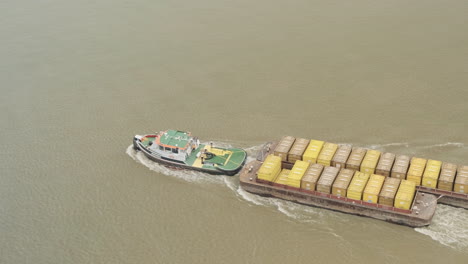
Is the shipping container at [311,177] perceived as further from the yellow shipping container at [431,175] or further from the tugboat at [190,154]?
the yellow shipping container at [431,175]

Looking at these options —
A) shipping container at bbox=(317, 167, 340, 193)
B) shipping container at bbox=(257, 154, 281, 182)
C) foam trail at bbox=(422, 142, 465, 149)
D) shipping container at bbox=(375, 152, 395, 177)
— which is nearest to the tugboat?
shipping container at bbox=(257, 154, 281, 182)

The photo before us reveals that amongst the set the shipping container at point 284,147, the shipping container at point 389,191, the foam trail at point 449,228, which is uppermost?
the shipping container at point 284,147

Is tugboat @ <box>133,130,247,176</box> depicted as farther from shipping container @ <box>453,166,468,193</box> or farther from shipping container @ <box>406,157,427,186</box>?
shipping container @ <box>453,166,468,193</box>

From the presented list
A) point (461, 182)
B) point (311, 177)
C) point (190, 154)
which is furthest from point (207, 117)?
point (461, 182)

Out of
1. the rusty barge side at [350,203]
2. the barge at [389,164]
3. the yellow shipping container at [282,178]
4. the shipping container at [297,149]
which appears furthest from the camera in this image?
the shipping container at [297,149]

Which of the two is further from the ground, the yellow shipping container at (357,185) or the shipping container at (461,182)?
the yellow shipping container at (357,185)

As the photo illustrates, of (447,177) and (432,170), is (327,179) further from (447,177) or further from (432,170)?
(447,177)

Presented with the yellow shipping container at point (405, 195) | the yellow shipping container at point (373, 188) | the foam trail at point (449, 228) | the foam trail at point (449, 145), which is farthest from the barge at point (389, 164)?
the foam trail at point (449, 145)
